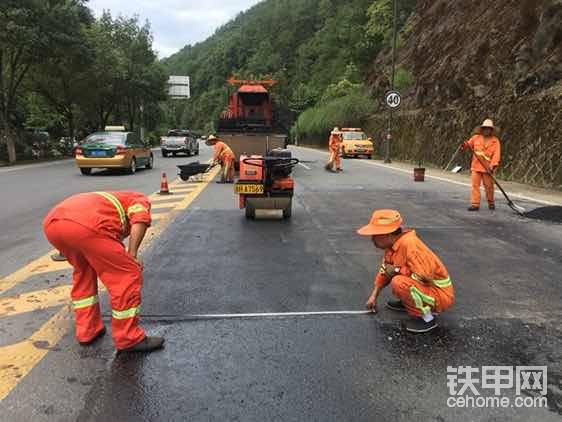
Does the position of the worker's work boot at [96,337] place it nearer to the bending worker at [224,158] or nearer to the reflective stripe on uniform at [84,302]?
the reflective stripe on uniform at [84,302]

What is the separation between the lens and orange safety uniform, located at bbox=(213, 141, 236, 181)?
46.7 ft

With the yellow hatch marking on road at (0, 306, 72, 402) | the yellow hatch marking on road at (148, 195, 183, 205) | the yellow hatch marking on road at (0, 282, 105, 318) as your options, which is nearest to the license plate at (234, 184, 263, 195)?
the yellow hatch marking on road at (148, 195, 183, 205)

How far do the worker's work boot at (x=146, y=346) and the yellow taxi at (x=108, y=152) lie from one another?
47.2ft

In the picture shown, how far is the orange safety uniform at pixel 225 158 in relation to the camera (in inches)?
561

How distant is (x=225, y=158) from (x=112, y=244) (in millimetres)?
11345

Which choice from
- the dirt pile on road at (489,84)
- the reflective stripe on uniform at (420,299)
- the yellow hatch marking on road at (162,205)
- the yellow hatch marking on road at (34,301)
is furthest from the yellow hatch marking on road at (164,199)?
the dirt pile on road at (489,84)

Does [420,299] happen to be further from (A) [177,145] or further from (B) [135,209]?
(A) [177,145]

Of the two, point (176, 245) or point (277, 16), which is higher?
point (277, 16)

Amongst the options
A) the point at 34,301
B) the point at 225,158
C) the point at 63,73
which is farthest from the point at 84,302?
the point at 63,73

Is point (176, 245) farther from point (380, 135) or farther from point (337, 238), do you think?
point (380, 135)

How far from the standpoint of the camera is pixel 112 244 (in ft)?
10.8

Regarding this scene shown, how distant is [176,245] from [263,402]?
4027 mm

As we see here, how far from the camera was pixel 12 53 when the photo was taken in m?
22.7

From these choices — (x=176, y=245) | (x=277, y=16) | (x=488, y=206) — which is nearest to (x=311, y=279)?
(x=176, y=245)
